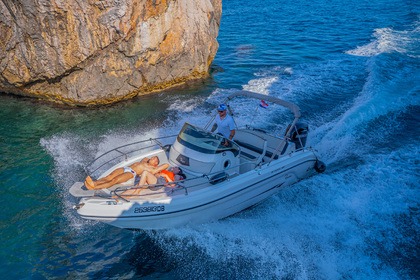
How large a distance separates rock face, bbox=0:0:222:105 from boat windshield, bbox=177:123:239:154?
7368mm

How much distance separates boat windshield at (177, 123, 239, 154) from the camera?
33.9ft

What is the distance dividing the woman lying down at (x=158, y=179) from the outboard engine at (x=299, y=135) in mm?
4163

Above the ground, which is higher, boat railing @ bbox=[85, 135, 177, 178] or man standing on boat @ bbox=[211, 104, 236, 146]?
man standing on boat @ bbox=[211, 104, 236, 146]

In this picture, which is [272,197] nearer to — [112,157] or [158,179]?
[158,179]

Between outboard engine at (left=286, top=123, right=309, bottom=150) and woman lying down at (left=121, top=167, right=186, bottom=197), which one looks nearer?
woman lying down at (left=121, top=167, right=186, bottom=197)

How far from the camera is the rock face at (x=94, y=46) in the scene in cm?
1504

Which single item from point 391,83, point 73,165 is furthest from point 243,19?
point 73,165

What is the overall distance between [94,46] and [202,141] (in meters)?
8.17

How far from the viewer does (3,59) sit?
1600 cm

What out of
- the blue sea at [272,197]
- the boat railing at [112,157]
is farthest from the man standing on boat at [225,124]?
the blue sea at [272,197]

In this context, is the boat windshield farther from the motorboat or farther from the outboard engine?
the outboard engine

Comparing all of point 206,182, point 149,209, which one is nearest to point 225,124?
point 206,182

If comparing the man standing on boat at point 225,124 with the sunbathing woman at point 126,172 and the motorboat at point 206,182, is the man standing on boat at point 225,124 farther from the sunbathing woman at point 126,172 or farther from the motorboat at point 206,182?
the sunbathing woman at point 126,172

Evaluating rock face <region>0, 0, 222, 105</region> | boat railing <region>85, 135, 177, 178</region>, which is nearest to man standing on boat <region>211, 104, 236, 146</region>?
boat railing <region>85, 135, 177, 178</region>
